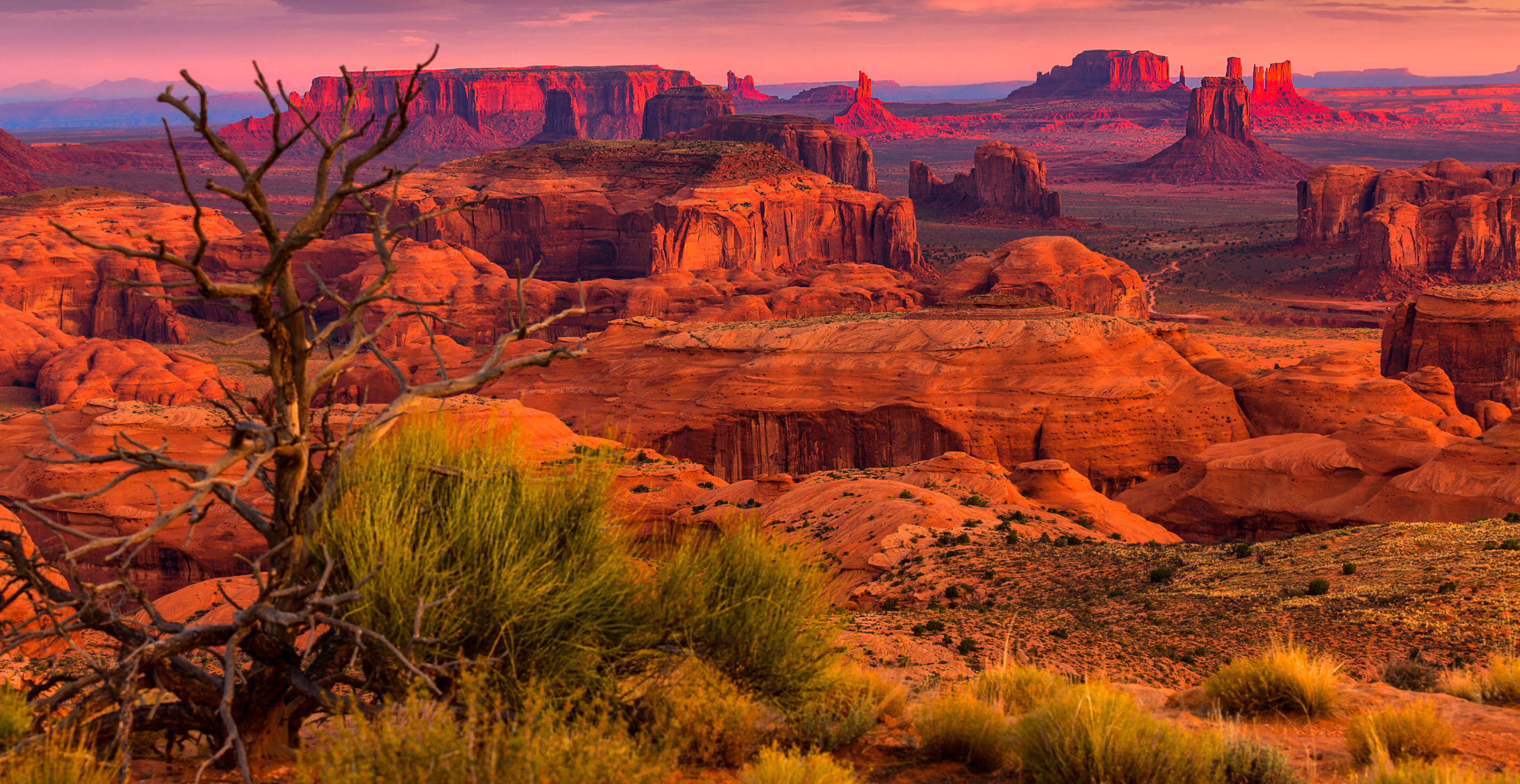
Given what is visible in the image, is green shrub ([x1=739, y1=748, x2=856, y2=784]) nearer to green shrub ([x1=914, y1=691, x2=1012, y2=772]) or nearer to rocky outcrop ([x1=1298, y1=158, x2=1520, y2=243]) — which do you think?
green shrub ([x1=914, y1=691, x2=1012, y2=772])

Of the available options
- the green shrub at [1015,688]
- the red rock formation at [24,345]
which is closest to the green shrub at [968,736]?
the green shrub at [1015,688]

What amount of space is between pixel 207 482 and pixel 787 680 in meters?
6.03

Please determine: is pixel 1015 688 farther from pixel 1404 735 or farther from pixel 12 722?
pixel 12 722

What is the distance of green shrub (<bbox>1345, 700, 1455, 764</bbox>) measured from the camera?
32.7 feet

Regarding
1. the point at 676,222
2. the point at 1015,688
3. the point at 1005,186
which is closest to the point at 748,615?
the point at 1015,688

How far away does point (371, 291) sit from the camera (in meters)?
9.43

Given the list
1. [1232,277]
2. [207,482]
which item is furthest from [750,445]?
[1232,277]

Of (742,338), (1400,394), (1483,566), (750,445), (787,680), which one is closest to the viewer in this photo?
(787,680)

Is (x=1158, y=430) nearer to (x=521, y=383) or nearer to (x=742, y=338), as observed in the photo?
(x=742, y=338)

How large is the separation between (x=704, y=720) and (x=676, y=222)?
107410mm

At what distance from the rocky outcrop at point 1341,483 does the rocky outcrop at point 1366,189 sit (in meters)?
90.0

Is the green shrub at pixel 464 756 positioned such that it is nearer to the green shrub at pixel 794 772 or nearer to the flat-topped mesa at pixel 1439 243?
the green shrub at pixel 794 772

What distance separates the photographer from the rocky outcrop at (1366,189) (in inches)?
4609

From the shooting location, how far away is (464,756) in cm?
766
